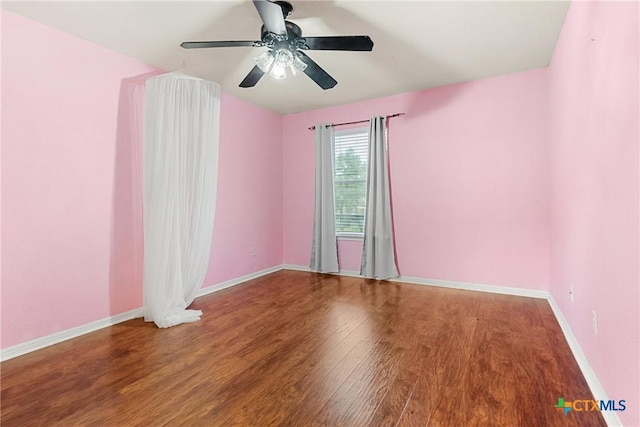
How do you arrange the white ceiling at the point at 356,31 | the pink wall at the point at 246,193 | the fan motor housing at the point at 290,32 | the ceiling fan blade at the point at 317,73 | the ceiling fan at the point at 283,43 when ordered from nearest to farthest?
the ceiling fan at the point at 283,43
the fan motor housing at the point at 290,32
the white ceiling at the point at 356,31
the ceiling fan blade at the point at 317,73
the pink wall at the point at 246,193

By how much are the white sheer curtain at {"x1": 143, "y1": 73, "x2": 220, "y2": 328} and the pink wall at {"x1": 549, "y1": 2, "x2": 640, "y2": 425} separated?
2923mm

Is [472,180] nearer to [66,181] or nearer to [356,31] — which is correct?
[356,31]

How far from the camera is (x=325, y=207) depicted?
4.60 meters

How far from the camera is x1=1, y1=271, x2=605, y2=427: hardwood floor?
1548 millimetres

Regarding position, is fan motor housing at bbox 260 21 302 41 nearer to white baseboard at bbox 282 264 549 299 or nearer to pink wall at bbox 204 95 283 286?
pink wall at bbox 204 95 283 286

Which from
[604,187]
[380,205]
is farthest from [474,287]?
[604,187]

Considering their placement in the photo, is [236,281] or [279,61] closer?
[279,61]

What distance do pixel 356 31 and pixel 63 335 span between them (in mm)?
3423

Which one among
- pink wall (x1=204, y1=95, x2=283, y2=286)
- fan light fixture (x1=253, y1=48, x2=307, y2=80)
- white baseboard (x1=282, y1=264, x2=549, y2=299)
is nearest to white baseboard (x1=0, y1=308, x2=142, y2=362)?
pink wall (x1=204, y1=95, x2=283, y2=286)

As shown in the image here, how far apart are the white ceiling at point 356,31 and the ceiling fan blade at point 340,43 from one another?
0.31 metres

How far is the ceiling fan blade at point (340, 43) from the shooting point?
198 cm

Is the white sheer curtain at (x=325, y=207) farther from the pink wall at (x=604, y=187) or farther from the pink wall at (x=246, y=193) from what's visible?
the pink wall at (x=604, y=187)

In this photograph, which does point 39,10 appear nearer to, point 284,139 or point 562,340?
point 284,139

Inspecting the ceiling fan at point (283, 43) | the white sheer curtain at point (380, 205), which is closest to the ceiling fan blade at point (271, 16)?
the ceiling fan at point (283, 43)
